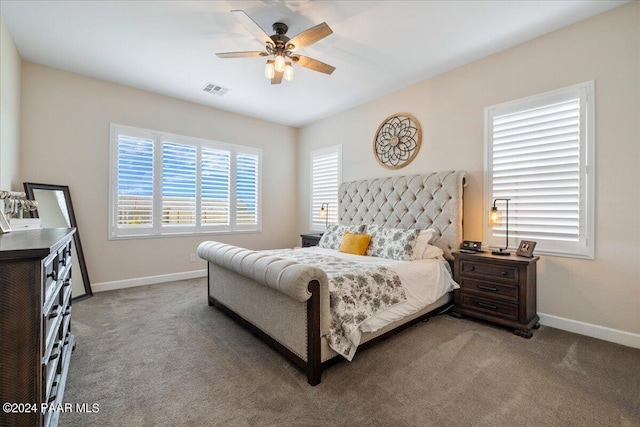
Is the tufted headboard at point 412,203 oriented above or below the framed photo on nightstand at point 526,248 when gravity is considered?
above

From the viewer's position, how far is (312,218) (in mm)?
5742

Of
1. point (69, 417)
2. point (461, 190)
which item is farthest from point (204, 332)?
point (461, 190)

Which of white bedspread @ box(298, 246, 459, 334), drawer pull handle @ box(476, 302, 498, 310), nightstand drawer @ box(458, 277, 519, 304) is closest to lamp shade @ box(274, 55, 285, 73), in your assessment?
white bedspread @ box(298, 246, 459, 334)

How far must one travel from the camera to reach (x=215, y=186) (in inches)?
196

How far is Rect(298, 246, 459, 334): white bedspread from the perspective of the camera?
2.36 m

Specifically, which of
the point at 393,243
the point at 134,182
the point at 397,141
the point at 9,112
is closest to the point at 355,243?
the point at 393,243

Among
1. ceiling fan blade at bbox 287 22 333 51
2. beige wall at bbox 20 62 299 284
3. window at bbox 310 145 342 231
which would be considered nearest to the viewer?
ceiling fan blade at bbox 287 22 333 51

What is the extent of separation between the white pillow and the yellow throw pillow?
24.7 inches

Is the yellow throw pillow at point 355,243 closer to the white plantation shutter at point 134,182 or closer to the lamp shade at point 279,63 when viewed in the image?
the lamp shade at point 279,63

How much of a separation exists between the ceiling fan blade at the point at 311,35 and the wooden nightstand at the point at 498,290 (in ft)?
8.60

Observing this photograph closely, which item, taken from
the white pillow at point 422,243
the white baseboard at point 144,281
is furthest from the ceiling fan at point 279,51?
the white baseboard at point 144,281

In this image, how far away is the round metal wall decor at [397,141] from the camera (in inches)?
156

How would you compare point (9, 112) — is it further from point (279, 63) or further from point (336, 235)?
point (336, 235)

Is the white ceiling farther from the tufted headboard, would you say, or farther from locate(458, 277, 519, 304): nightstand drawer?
locate(458, 277, 519, 304): nightstand drawer
